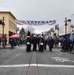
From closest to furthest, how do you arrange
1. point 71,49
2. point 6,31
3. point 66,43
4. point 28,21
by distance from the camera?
point 71,49
point 66,43
point 28,21
point 6,31

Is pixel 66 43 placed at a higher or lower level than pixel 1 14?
lower

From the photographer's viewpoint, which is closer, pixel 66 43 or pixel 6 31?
pixel 66 43

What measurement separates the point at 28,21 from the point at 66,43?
28.0 meters
